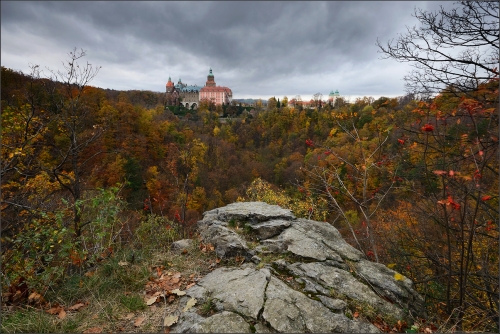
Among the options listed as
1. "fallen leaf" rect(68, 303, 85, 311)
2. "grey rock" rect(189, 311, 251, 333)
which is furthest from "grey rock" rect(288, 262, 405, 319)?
"fallen leaf" rect(68, 303, 85, 311)

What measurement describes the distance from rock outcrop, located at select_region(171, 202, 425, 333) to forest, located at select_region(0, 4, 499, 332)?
0.66 meters

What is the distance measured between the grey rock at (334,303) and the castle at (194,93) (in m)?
90.1

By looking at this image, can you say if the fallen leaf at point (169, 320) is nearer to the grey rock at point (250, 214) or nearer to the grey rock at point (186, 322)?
the grey rock at point (186, 322)

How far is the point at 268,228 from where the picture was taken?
165 inches

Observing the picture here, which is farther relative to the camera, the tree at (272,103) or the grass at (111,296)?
the tree at (272,103)

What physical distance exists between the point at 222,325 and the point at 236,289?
18.9 inches

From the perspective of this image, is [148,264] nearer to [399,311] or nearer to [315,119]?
[399,311]

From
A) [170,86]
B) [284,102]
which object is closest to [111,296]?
[284,102]

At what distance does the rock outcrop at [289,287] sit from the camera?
244 centimetres

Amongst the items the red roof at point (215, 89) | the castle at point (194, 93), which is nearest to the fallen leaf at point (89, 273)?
the castle at point (194, 93)

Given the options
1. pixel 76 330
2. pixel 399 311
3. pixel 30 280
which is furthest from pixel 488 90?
pixel 30 280

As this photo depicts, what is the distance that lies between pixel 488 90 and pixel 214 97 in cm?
10038

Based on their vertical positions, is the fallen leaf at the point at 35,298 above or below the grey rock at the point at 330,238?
below

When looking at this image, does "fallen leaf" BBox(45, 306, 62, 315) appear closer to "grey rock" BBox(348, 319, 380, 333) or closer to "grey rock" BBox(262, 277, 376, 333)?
"grey rock" BBox(262, 277, 376, 333)
